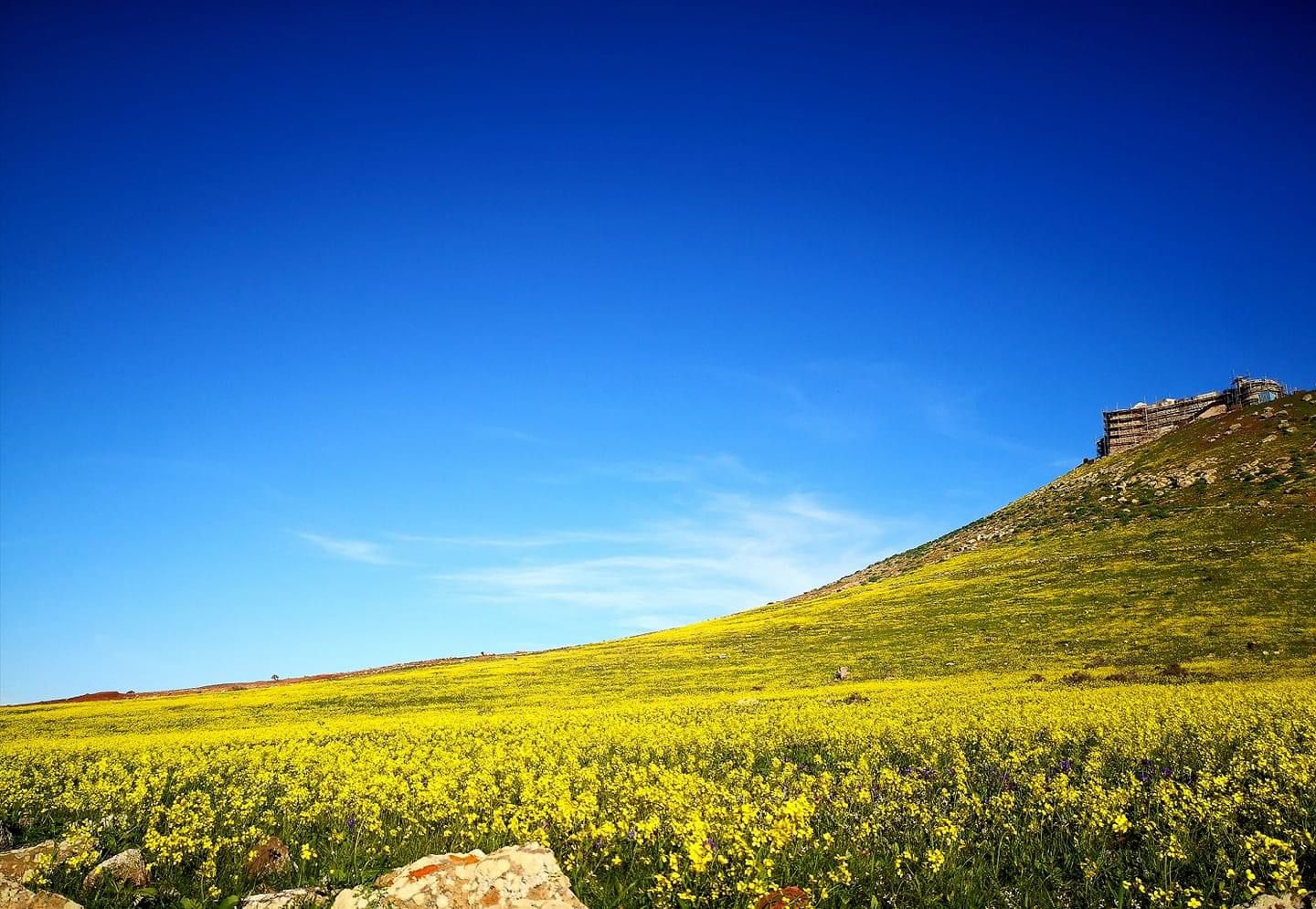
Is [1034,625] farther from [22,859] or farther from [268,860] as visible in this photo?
[22,859]

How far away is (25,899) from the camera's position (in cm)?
720

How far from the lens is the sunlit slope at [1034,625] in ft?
128

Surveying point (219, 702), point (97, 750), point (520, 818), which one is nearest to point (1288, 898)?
point (520, 818)

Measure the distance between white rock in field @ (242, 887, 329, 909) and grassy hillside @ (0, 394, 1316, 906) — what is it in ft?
2.09

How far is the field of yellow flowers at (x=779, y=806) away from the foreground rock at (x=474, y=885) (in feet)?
2.99

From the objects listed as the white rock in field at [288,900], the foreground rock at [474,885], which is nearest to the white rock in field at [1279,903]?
the foreground rock at [474,885]

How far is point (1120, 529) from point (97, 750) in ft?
266

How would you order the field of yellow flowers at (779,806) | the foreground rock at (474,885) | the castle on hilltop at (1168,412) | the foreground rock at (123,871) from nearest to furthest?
the foreground rock at (474,885), the field of yellow flowers at (779,806), the foreground rock at (123,871), the castle on hilltop at (1168,412)

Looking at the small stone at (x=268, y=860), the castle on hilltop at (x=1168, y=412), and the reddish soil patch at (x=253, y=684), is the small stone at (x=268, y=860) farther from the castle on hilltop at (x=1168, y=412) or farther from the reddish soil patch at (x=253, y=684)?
the castle on hilltop at (x=1168, y=412)

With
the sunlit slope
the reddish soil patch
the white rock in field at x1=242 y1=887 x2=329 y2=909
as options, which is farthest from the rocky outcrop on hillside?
the white rock in field at x1=242 y1=887 x2=329 y2=909

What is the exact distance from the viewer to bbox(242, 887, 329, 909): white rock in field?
7457 mm

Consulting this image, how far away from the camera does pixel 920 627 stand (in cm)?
5353

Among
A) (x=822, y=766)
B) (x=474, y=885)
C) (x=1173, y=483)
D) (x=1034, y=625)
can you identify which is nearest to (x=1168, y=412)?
(x=1173, y=483)

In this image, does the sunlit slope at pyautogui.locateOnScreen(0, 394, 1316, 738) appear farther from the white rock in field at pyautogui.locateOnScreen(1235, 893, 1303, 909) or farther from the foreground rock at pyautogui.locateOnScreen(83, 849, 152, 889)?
the white rock in field at pyautogui.locateOnScreen(1235, 893, 1303, 909)
